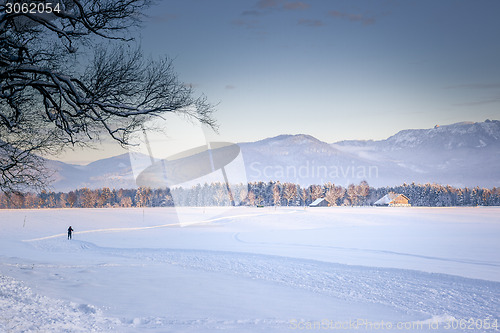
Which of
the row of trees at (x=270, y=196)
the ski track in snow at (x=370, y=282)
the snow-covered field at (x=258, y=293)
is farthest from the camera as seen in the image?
the row of trees at (x=270, y=196)

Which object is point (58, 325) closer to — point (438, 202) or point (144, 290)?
point (144, 290)

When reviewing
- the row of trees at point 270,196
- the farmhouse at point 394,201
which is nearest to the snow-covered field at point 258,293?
the farmhouse at point 394,201

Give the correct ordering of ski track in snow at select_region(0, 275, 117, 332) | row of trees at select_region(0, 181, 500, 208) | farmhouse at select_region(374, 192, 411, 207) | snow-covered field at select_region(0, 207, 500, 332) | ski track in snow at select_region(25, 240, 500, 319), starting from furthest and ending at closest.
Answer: row of trees at select_region(0, 181, 500, 208)
farmhouse at select_region(374, 192, 411, 207)
ski track in snow at select_region(25, 240, 500, 319)
snow-covered field at select_region(0, 207, 500, 332)
ski track in snow at select_region(0, 275, 117, 332)

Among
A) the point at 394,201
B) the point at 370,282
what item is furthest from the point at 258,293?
the point at 394,201

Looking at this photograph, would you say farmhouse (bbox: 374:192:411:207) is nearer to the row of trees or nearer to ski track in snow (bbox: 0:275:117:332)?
the row of trees

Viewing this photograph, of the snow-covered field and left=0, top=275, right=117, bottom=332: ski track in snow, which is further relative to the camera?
the snow-covered field

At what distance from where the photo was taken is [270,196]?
16450 centimetres

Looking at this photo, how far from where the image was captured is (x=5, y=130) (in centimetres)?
973

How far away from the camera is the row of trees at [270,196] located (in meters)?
150

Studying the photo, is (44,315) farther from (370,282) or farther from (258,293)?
(370,282)

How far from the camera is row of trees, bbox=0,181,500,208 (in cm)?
14969

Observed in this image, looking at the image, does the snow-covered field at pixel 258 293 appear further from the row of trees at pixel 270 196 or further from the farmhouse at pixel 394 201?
the row of trees at pixel 270 196

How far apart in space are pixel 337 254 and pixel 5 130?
16.3 m

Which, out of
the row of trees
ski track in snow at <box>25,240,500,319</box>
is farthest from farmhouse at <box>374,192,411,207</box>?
ski track in snow at <box>25,240,500,319</box>
